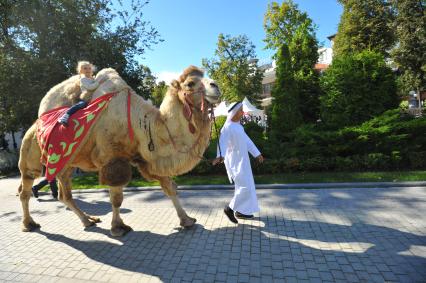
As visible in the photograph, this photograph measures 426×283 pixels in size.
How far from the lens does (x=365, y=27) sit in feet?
86.1

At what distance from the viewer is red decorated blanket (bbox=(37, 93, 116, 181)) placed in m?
4.67

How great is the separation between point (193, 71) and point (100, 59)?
28.9 ft

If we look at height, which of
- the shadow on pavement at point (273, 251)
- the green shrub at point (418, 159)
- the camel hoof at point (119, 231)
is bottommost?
the shadow on pavement at point (273, 251)

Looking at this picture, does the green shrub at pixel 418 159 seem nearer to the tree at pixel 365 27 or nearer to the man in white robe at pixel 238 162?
the man in white robe at pixel 238 162

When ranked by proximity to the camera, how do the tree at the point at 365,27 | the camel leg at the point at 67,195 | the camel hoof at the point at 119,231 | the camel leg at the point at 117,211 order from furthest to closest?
the tree at the point at 365,27
the camel leg at the point at 67,195
the camel hoof at the point at 119,231
the camel leg at the point at 117,211

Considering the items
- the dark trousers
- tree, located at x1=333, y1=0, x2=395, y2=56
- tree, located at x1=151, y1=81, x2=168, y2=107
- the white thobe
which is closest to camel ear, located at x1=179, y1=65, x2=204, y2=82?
the white thobe

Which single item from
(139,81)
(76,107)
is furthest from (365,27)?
(76,107)

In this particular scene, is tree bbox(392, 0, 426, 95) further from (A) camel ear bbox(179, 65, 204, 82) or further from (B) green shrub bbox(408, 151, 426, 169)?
(A) camel ear bbox(179, 65, 204, 82)

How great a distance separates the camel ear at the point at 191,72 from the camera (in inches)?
168

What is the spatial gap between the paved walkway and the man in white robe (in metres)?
0.28

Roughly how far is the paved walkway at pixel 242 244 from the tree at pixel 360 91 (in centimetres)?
452

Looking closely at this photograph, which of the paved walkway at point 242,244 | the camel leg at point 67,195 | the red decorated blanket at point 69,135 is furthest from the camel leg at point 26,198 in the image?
the red decorated blanket at point 69,135

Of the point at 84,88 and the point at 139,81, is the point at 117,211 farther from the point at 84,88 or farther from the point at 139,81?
the point at 139,81

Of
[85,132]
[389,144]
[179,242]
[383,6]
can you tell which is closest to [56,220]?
[85,132]
